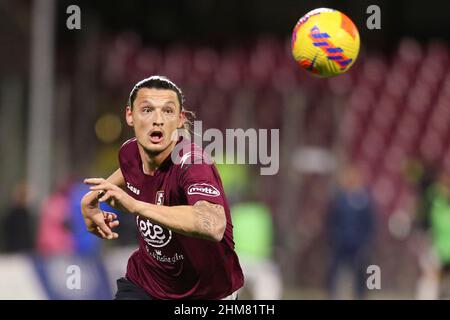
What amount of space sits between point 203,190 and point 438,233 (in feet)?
29.5

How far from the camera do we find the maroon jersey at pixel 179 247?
238 inches

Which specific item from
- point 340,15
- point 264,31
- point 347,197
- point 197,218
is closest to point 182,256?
point 197,218

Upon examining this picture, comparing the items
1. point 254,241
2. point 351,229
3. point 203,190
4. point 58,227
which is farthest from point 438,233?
point 203,190

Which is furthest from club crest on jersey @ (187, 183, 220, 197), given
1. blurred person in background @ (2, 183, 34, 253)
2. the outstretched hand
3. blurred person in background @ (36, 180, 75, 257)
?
blurred person in background @ (2, 183, 34, 253)

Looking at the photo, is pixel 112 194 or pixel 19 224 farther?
pixel 19 224

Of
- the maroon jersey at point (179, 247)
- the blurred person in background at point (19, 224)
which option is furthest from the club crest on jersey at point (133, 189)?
the blurred person in background at point (19, 224)

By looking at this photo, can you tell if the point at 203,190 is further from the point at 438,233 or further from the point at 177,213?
the point at 438,233

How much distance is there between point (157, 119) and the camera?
612cm

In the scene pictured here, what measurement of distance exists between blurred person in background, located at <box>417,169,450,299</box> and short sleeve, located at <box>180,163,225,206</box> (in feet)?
28.1

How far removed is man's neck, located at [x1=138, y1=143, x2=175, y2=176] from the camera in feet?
20.4

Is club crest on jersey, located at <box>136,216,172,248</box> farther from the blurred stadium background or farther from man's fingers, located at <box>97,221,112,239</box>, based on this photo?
the blurred stadium background

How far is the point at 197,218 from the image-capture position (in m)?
5.67

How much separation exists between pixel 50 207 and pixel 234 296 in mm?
7819

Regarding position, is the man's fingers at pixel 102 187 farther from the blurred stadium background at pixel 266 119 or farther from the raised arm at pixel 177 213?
the blurred stadium background at pixel 266 119
